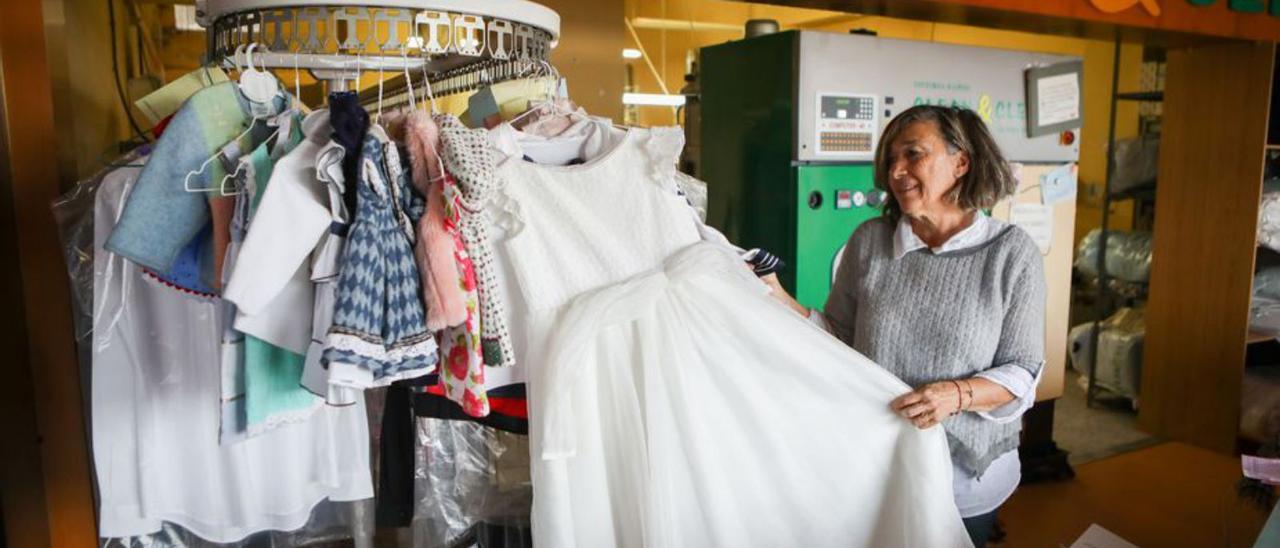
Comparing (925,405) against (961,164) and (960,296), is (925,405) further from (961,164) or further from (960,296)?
(961,164)

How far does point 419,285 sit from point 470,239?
0.31 ft

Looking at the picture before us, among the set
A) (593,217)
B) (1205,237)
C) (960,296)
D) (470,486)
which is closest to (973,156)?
(960,296)

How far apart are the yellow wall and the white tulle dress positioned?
3982mm

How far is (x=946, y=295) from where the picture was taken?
5.20 ft

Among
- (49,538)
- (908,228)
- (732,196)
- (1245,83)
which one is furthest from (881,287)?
(1245,83)

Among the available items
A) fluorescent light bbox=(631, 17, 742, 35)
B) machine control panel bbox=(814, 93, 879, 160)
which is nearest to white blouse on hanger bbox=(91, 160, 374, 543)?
machine control panel bbox=(814, 93, 879, 160)

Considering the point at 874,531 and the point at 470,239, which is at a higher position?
the point at 470,239

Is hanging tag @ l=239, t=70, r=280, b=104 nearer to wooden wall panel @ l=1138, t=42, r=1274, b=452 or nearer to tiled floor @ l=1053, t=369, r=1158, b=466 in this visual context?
tiled floor @ l=1053, t=369, r=1158, b=466

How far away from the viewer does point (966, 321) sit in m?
1.55

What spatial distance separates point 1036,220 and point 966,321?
1.97 metres

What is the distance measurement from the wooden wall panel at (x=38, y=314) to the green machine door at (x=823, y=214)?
203 centimetres

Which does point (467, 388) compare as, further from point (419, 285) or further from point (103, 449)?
point (103, 449)

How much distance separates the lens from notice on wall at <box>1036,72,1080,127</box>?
317 cm

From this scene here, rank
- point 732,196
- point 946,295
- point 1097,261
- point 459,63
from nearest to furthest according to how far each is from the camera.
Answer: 1. point 459,63
2. point 946,295
3. point 732,196
4. point 1097,261
